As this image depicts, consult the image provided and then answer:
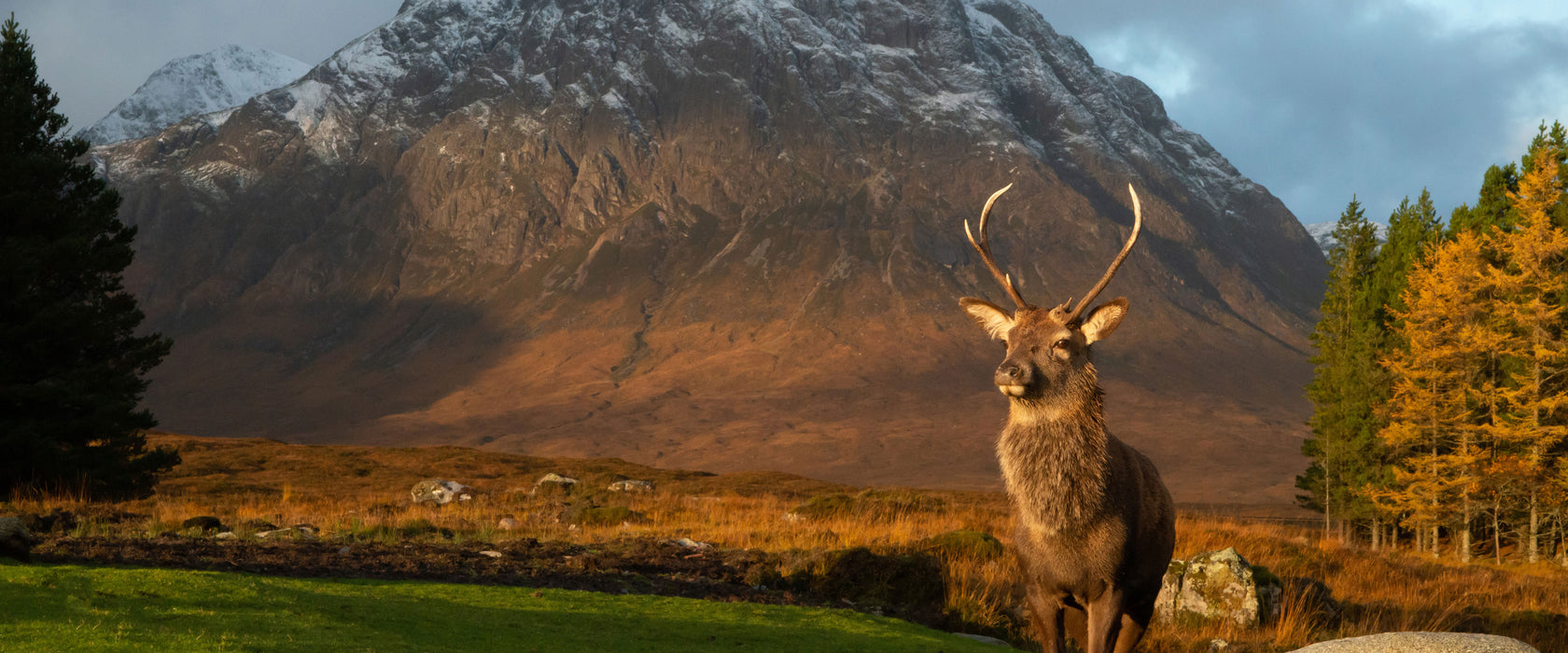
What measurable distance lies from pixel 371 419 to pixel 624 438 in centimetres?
5156

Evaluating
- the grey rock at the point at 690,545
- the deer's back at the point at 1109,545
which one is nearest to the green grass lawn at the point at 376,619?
the deer's back at the point at 1109,545

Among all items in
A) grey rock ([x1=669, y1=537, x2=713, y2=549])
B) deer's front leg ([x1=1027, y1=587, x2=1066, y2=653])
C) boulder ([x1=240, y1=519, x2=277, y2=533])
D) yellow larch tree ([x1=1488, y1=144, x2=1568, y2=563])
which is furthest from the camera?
yellow larch tree ([x1=1488, y1=144, x2=1568, y2=563])

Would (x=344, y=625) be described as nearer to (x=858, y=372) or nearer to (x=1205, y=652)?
(x=1205, y=652)

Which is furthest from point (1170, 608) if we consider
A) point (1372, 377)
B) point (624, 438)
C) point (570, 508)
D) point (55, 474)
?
point (624, 438)

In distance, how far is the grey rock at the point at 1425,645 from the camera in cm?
677

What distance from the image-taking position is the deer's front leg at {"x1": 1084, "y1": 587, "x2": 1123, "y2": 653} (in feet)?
25.2

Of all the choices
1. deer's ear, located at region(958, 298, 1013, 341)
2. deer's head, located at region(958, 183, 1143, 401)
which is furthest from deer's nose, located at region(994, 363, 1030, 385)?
deer's ear, located at region(958, 298, 1013, 341)

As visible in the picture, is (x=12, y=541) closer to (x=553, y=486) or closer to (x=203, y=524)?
(x=203, y=524)

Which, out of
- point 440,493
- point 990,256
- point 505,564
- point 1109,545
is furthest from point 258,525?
point 1109,545

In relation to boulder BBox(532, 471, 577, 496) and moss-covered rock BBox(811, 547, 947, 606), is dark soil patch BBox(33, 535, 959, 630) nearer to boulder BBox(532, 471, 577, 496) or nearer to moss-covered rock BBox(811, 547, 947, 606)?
moss-covered rock BBox(811, 547, 947, 606)

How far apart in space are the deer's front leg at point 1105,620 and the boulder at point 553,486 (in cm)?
2572

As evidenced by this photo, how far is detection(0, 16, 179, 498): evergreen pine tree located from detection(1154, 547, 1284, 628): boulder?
62.3ft

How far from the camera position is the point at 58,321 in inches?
826

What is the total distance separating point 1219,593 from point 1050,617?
18.6 feet
